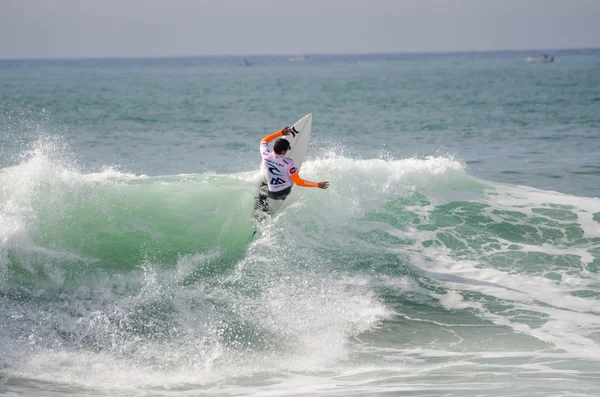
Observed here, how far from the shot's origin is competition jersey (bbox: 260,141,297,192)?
35.9 feet

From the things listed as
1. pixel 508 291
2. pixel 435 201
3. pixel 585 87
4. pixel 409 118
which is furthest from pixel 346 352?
pixel 585 87

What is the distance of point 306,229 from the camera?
12078 millimetres

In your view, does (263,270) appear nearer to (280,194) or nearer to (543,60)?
(280,194)

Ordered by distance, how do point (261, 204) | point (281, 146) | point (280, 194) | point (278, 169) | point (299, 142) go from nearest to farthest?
point (281, 146) < point (278, 169) < point (280, 194) < point (261, 204) < point (299, 142)

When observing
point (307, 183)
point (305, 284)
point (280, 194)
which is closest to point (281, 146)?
point (307, 183)

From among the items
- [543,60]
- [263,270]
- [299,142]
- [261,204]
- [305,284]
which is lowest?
[305,284]

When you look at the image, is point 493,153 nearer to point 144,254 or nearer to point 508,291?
point 508,291

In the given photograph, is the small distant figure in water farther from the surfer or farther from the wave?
the surfer

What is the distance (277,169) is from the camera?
11.0m

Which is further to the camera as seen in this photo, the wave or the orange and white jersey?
the orange and white jersey

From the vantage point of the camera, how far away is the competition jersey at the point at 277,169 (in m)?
10.9

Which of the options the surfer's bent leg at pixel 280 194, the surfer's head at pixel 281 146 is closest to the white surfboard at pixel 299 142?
the surfer's bent leg at pixel 280 194

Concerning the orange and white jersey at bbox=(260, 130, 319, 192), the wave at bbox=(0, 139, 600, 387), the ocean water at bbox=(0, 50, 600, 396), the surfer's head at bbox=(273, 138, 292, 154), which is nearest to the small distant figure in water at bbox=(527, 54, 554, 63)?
the ocean water at bbox=(0, 50, 600, 396)

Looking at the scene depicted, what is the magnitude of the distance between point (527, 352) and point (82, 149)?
58.9 feet
